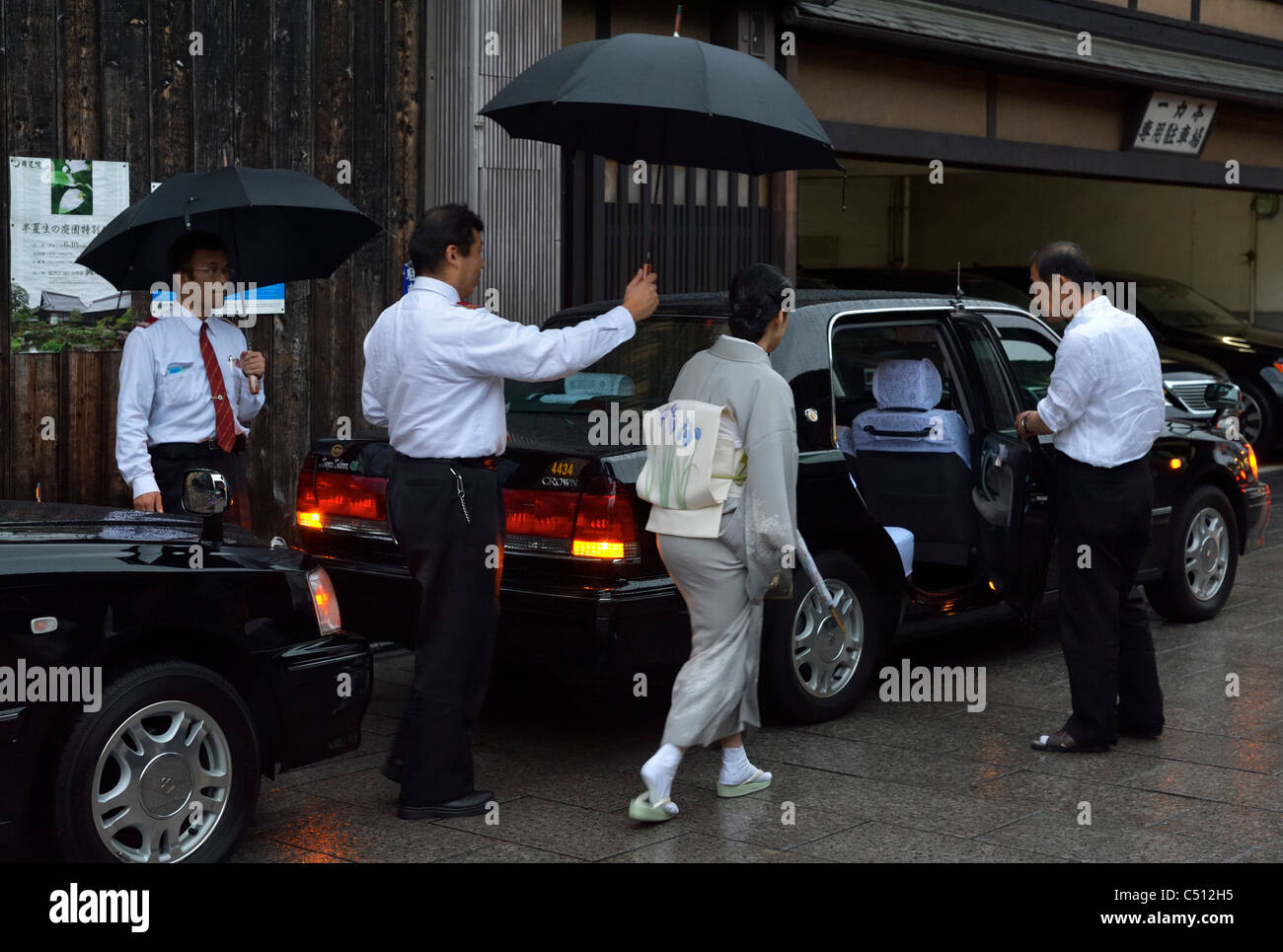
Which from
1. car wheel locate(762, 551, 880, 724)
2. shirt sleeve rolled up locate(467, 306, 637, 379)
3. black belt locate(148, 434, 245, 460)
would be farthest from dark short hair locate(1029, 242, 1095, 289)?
black belt locate(148, 434, 245, 460)

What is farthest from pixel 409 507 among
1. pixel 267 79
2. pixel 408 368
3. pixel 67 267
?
pixel 267 79

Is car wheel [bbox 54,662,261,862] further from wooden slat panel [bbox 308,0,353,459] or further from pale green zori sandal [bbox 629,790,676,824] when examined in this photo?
wooden slat panel [bbox 308,0,353,459]

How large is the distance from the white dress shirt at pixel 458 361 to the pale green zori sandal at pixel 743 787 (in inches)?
53.2

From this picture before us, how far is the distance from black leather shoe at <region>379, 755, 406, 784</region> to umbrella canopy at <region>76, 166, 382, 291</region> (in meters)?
2.02

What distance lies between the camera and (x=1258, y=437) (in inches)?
612

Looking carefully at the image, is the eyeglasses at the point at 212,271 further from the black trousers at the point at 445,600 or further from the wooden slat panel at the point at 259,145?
the wooden slat panel at the point at 259,145

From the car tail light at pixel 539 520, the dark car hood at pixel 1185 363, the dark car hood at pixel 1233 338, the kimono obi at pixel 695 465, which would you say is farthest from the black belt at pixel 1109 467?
the dark car hood at pixel 1233 338

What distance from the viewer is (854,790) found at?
5.50 m

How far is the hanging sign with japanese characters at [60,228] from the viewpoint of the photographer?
295 inches

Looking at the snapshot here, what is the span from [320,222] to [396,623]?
160 centimetres

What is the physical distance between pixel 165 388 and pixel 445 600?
65.3 inches

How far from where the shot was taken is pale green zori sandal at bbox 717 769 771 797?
213 inches

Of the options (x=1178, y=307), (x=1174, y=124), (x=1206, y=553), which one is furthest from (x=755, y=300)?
(x=1178, y=307)
